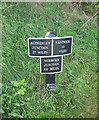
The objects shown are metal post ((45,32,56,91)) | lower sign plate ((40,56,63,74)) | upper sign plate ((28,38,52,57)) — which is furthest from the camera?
metal post ((45,32,56,91))

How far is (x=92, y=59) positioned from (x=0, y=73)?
1923 millimetres

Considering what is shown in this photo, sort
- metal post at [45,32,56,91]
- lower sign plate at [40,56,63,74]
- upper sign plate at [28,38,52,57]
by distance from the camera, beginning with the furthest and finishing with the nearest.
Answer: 1. metal post at [45,32,56,91]
2. lower sign plate at [40,56,63,74]
3. upper sign plate at [28,38,52,57]

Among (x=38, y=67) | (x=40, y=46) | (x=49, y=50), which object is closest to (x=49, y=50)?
(x=49, y=50)

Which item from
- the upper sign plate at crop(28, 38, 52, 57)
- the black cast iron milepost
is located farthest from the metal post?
the upper sign plate at crop(28, 38, 52, 57)

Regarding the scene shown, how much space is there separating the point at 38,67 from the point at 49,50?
576 millimetres

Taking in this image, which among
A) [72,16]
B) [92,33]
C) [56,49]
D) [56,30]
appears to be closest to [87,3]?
[72,16]

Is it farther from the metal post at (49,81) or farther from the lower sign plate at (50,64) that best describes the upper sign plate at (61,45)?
the metal post at (49,81)

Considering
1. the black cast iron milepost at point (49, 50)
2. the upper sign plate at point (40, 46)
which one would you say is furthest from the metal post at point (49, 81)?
the upper sign plate at point (40, 46)

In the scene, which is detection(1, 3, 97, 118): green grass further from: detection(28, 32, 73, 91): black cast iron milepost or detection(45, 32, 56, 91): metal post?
detection(28, 32, 73, 91): black cast iron milepost

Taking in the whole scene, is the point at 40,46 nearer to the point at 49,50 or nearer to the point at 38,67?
the point at 49,50

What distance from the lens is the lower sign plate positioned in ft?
9.81

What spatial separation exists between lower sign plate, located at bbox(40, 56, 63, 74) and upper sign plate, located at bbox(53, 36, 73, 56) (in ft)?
0.36

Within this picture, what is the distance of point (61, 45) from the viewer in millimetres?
2959

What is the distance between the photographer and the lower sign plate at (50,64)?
2990 mm
